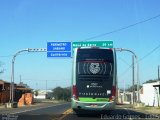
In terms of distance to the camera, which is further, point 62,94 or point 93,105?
point 62,94

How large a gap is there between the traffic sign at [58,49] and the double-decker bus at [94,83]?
2059cm

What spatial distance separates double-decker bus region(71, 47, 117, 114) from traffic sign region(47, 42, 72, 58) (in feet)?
67.6

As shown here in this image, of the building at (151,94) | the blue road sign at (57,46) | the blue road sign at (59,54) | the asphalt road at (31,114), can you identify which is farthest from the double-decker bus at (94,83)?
the building at (151,94)

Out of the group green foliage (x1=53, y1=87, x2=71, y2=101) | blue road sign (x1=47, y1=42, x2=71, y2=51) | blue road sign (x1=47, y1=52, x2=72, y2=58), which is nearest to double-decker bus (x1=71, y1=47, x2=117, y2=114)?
blue road sign (x1=47, y1=52, x2=72, y2=58)

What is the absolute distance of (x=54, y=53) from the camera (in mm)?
45812

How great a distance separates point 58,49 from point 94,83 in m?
21.3

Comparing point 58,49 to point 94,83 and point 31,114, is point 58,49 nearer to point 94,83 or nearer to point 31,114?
point 31,114

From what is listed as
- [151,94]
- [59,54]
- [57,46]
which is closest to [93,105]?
[59,54]

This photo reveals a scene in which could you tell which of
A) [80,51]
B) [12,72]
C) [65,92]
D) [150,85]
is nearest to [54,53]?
[12,72]

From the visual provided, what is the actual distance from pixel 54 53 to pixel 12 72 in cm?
753

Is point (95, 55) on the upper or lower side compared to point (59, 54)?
lower

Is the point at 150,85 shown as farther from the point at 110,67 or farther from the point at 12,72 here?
the point at 110,67

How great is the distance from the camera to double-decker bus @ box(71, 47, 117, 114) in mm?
24828

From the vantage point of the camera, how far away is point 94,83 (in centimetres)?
2491
